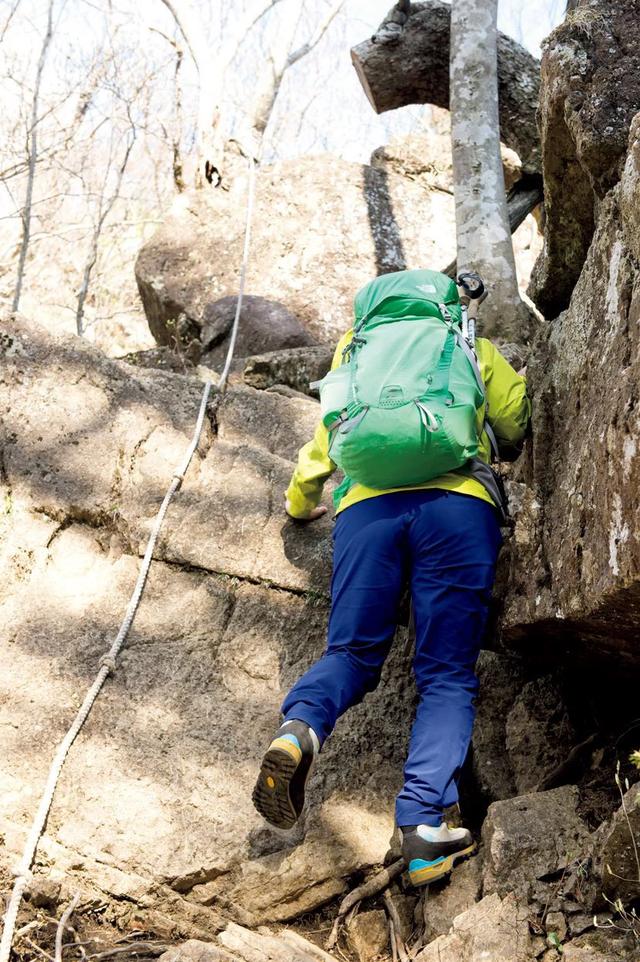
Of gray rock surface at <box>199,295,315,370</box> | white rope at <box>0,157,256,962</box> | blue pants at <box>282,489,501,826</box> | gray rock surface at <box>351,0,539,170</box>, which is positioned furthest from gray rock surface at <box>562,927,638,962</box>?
gray rock surface at <box>351,0,539,170</box>

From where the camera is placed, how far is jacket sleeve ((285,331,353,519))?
4.36 metres

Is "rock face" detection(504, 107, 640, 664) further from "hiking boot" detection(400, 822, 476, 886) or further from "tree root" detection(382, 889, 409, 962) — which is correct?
"tree root" detection(382, 889, 409, 962)

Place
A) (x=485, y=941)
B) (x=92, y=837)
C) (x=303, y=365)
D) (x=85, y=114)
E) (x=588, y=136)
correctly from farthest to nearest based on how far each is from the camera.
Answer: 1. (x=85, y=114)
2. (x=303, y=365)
3. (x=588, y=136)
4. (x=92, y=837)
5. (x=485, y=941)

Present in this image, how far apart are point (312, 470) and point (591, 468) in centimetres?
151

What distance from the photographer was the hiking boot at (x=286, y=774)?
330 centimetres

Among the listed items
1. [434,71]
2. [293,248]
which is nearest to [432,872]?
[293,248]

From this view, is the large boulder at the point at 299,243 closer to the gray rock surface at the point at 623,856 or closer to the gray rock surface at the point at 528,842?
the gray rock surface at the point at 528,842

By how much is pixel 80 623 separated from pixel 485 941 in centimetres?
244

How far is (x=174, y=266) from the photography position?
29.0 feet

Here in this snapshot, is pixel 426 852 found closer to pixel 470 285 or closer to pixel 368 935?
pixel 368 935

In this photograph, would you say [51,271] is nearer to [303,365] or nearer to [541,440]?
[303,365]

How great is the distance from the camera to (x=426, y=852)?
10.8 ft

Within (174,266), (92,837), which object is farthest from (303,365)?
(92,837)

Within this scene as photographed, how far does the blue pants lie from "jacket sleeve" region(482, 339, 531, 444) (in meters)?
0.64
